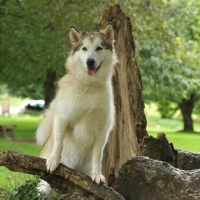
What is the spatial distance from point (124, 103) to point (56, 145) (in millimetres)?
2038

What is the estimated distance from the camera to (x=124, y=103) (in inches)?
252

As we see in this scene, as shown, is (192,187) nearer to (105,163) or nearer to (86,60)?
(86,60)

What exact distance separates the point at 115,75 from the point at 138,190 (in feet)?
7.90

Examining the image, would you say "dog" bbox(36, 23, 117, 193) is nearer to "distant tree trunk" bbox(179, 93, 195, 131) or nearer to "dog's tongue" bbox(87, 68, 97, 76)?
"dog's tongue" bbox(87, 68, 97, 76)

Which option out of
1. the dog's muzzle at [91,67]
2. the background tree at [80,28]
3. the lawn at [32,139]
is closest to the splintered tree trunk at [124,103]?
the lawn at [32,139]

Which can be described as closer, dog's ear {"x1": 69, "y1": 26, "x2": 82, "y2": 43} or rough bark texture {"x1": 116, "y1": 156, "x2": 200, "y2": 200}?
rough bark texture {"x1": 116, "y1": 156, "x2": 200, "y2": 200}

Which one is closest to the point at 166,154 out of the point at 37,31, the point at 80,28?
the point at 80,28

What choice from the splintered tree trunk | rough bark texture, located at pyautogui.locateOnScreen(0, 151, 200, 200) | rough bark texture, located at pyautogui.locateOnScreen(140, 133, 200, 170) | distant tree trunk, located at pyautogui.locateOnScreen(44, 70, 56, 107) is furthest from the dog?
distant tree trunk, located at pyautogui.locateOnScreen(44, 70, 56, 107)

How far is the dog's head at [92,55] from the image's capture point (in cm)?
463

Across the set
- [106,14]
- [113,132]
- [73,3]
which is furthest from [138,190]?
[73,3]

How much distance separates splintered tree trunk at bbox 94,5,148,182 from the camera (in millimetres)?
6289

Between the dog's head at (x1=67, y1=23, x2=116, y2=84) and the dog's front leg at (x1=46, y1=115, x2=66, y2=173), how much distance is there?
1.97 ft

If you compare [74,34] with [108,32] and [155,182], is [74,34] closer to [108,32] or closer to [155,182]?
[108,32]

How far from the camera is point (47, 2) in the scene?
11.3 m
